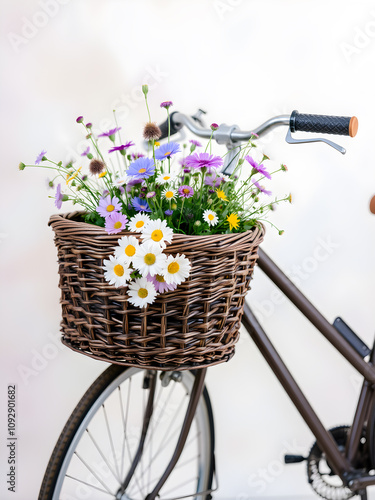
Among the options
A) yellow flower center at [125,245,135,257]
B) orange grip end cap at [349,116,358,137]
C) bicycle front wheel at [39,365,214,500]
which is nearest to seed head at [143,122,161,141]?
yellow flower center at [125,245,135,257]

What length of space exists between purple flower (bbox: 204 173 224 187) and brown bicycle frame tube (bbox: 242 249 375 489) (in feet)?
0.85

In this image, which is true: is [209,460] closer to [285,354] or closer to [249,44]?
[285,354]

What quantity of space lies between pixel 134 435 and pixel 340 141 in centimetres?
112

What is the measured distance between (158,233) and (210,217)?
0.10m

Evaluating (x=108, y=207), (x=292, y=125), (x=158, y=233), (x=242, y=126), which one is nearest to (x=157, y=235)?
(x=158, y=233)

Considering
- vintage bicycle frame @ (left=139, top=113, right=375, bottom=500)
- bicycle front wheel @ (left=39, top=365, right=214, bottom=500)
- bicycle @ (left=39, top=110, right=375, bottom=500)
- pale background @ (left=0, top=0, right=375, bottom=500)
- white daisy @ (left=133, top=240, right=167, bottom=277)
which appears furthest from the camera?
pale background @ (left=0, top=0, right=375, bottom=500)

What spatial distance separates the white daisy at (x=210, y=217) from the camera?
85 cm

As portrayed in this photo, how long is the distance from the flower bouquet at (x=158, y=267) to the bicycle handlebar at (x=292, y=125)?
0.40 feet

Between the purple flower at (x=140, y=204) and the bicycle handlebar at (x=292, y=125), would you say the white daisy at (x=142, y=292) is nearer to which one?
the purple flower at (x=140, y=204)

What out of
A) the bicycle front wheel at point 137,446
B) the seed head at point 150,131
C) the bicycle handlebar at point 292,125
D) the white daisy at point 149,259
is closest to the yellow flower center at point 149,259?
the white daisy at point 149,259

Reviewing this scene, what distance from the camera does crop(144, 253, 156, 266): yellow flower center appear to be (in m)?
0.80

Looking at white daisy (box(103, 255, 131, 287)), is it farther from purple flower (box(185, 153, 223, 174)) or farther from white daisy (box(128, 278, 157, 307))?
purple flower (box(185, 153, 223, 174))

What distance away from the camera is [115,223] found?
832mm

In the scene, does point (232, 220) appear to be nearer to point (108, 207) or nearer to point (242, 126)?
point (108, 207)
